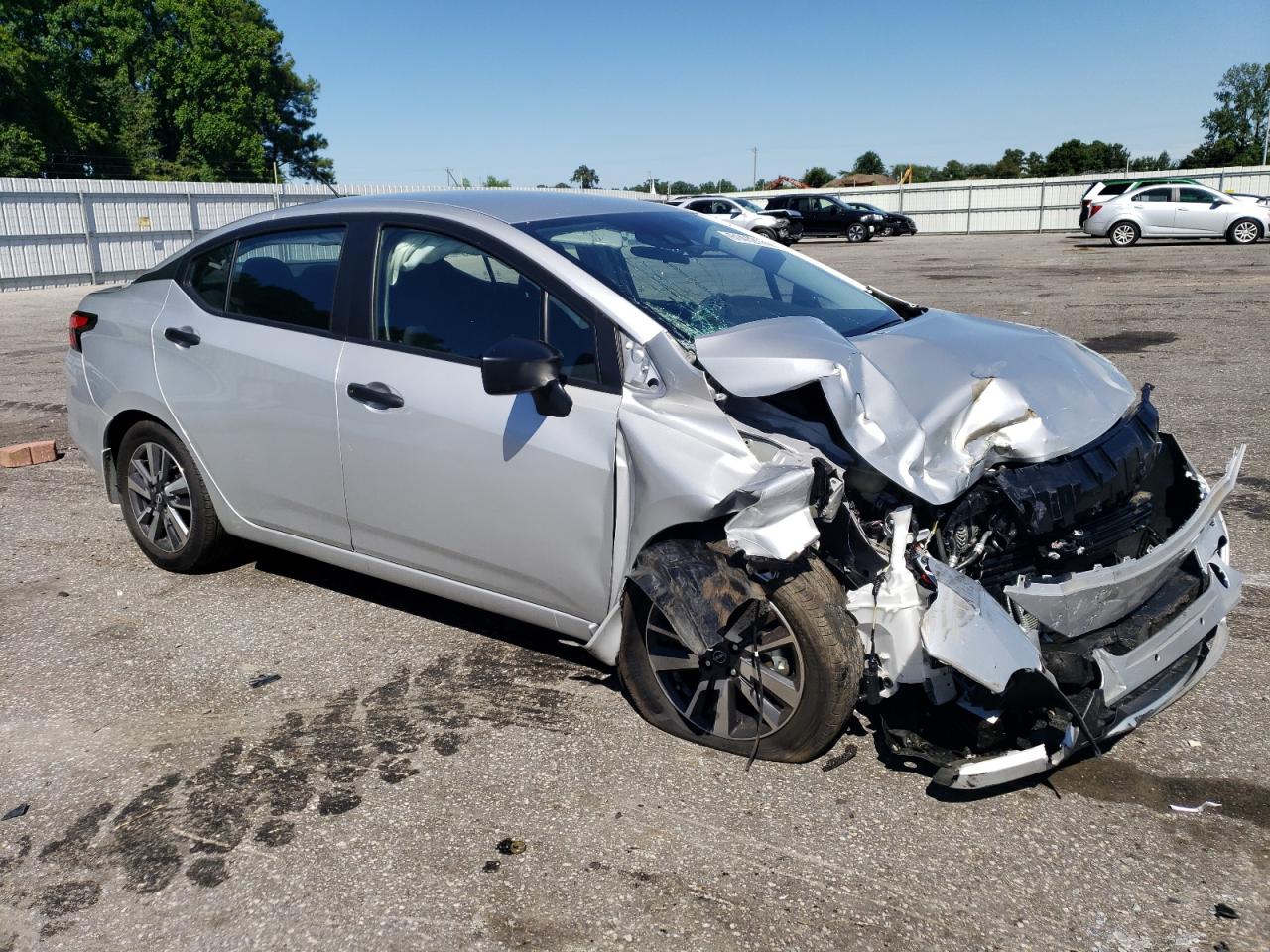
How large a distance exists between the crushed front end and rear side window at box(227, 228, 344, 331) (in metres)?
2.38

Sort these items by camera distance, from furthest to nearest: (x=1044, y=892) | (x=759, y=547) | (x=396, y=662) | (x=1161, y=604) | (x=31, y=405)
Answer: (x=31, y=405)
(x=396, y=662)
(x=1161, y=604)
(x=759, y=547)
(x=1044, y=892)

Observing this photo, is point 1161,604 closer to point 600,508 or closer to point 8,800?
point 600,508

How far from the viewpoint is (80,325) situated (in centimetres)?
515

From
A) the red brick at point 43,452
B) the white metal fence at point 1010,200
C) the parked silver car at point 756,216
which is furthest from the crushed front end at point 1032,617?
the white metal fence at point 1010,200

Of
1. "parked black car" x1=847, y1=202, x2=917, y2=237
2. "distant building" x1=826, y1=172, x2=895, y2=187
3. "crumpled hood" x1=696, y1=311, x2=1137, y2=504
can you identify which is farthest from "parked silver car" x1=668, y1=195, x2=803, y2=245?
"distant building" x1=826, y1=172, x2=895, y2=187

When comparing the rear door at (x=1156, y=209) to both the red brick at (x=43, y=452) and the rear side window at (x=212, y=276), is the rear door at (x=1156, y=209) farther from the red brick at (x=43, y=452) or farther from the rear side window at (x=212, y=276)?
the rear side window at (x=212, y=276)

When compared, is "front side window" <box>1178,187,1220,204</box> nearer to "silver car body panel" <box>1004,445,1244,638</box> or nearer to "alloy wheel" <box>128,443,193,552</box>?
"silver car body panel" <box>1004,445,1244,638</box>

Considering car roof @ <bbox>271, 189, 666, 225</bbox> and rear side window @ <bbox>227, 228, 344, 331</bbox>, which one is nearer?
car roof @ <bbox>271, 189, 666, 225</bbox>

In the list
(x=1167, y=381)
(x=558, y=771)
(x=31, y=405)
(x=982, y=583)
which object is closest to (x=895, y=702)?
(x=982, y=583)

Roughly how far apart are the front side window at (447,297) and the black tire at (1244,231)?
89.0 feet

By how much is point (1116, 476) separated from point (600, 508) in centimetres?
162

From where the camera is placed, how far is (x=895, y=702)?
3.47 meters

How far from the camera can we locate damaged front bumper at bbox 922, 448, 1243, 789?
285 centimetres

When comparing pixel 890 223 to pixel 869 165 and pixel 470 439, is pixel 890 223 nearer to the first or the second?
pixel 470 439
